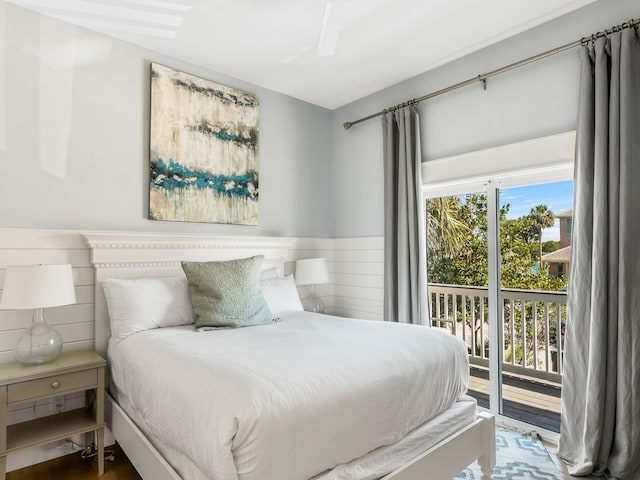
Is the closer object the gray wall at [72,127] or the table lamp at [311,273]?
the gray wall at [72,127]

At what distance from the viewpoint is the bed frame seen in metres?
1.70

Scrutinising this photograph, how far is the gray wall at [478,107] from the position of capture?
2.47 m

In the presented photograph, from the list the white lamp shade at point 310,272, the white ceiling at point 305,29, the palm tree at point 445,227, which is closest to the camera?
the white ceiling at point 305,29

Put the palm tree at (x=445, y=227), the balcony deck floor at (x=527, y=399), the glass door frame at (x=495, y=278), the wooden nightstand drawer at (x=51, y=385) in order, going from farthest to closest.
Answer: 1. the palm tree at (x=445, y=227)
2. the glass door frame at (x=495, y=278)
3. the balcony deck floor at (x=527, y=399)
4. the wooden nightstand drawer at (x=51, y=385)

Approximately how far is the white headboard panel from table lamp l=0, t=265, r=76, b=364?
387 millimetres

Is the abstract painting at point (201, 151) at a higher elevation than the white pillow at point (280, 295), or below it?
higher

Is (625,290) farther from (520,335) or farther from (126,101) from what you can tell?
(126,101)

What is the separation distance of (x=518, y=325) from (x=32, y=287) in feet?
9.96

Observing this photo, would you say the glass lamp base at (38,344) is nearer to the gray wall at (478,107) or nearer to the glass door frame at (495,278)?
the gray wall at (478,107)

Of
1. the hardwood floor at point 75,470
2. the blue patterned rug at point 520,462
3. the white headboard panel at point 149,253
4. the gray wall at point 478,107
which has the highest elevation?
the gray wall at point 478,107

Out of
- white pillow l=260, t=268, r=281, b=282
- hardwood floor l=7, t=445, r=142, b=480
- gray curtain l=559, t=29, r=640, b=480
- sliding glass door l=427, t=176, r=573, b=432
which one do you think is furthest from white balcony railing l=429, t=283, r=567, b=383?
hardwood floor l=7, t=445, r=142, b=480

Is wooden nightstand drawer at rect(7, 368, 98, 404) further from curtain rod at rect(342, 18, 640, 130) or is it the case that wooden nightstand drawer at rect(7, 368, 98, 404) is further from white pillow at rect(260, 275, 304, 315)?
curtain rod at rect(342, 18, 640, 130)

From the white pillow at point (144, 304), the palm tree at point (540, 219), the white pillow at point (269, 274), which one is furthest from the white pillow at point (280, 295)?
the palm tree at point (540, 219)

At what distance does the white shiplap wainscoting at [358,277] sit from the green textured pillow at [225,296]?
4.31 feet
